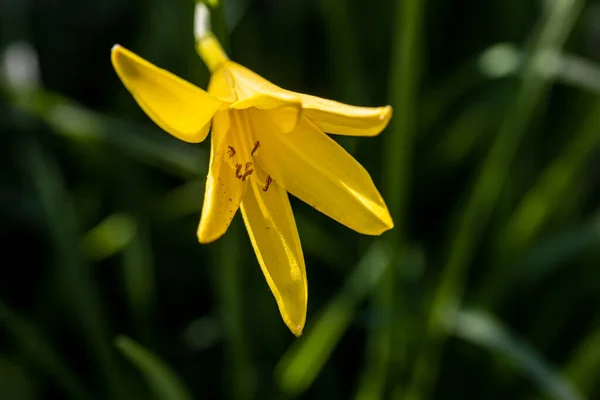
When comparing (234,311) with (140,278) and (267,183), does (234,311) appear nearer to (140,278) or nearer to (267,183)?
(267,183)

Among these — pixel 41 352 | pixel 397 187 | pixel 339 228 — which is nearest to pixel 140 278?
pixel 41 352

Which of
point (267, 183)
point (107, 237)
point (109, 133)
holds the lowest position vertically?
point (107, 237)

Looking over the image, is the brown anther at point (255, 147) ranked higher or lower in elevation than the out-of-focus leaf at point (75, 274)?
higher

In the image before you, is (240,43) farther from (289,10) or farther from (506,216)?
(506,216)

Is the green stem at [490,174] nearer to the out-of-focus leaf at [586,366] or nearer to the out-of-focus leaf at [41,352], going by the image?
the out-of-focus leaf at [586,366]

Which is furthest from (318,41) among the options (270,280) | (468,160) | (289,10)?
(270,280)

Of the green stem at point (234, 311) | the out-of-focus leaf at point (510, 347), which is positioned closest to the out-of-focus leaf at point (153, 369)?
the green stem at point (234, 311)
